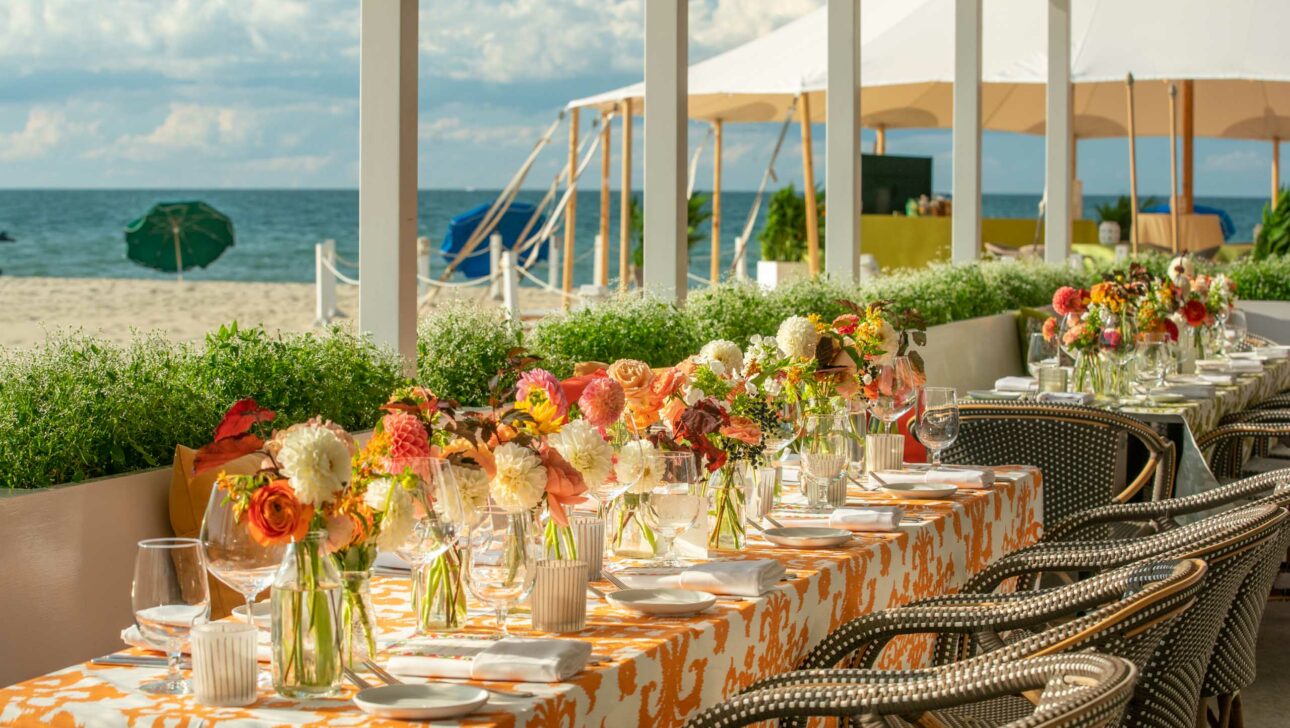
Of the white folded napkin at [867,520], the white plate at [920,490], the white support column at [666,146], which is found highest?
Answer: the white support column at [666,146]

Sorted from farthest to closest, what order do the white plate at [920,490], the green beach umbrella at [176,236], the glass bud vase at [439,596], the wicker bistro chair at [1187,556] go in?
the green beach umbrella at [176,236], the white plate at [920,490], the wicker bistro chair at [1187,556], the glass bud vase at [439,596]

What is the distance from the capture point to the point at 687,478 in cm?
248

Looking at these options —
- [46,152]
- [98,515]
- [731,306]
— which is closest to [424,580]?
[98,515]

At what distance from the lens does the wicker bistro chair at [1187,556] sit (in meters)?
2.53

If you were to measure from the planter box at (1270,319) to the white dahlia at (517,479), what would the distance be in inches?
347

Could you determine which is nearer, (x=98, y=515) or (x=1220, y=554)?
(x=1220, y=554)

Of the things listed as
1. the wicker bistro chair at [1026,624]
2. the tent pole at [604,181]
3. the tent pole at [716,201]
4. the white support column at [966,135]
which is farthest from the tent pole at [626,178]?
the wicker bistro chair at [1026,624]

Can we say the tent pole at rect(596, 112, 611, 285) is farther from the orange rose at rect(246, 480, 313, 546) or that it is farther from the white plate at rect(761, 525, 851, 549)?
the orange rose at rect(246, 480, 313, 546)

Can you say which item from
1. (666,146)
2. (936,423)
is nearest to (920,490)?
(936,423)

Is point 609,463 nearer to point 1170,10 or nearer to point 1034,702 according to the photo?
point 1034,702

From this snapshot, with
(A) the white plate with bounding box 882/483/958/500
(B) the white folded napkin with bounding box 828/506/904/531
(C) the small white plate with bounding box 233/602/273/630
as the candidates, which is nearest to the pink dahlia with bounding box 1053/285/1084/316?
(A) the white plate with bounding box 882/483/958/500

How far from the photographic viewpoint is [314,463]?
1766mm

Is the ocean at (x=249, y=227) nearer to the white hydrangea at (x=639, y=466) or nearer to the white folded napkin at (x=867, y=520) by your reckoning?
the white folded napkin at (x=867, y=520)

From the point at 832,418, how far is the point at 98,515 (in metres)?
1.51
